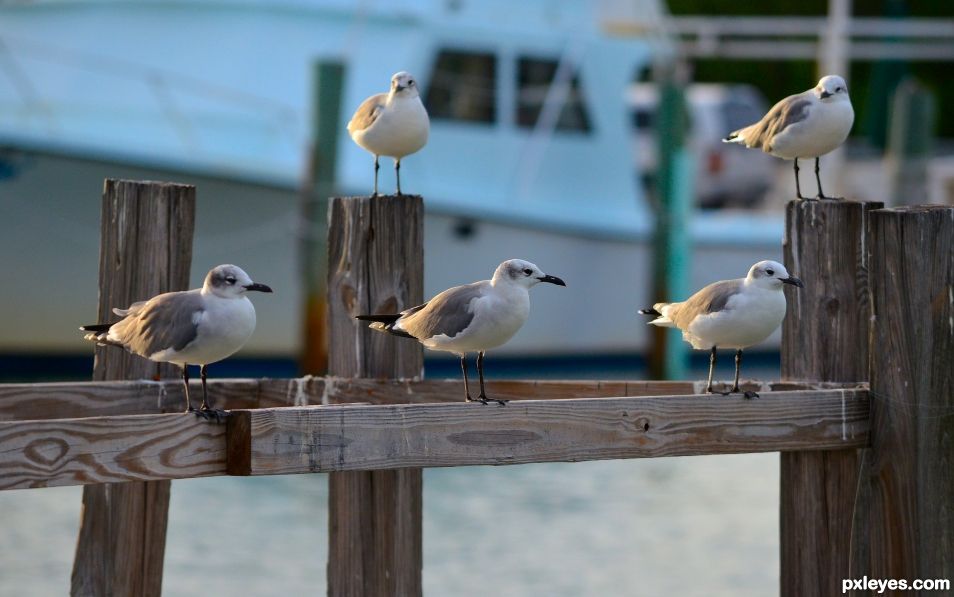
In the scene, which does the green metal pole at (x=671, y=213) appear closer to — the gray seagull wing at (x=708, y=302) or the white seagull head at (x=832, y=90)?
the white seagull head at (x=832, y=90)

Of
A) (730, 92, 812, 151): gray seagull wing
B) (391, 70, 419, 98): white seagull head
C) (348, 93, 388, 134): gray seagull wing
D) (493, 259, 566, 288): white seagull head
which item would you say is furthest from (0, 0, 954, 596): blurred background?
(493, 259, 566, 288): white seagull head

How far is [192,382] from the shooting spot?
5.55 m

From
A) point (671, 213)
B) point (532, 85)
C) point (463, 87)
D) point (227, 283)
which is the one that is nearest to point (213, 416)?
point (227, 283)

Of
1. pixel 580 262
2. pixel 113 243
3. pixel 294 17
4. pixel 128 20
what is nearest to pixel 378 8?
pixel 294 17

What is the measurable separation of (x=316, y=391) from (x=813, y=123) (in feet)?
7.52

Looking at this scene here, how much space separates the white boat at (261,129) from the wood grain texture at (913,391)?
10883 millimetres

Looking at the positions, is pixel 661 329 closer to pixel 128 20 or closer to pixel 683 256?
pixel 683 256

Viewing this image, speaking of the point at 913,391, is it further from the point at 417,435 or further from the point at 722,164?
the point at 722,164

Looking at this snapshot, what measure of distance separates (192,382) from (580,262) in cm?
1264

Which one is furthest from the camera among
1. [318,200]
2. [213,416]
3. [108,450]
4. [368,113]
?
[318,200]

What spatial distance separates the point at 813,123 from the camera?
20.4ft

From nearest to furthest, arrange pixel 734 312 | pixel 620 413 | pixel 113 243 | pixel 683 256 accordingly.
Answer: pixel 620 413, pixel 734 312, pixel 113 243, pixel 683 256

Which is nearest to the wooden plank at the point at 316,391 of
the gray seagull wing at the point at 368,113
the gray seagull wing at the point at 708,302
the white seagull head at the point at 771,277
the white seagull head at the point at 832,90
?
the gray seagull wing at the point at 708,302

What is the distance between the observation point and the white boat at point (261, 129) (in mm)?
15984
